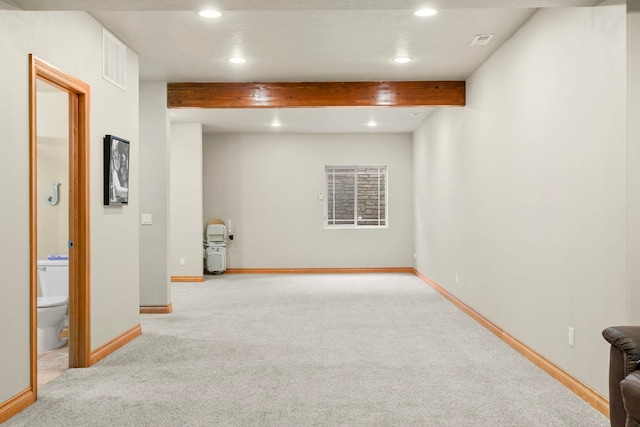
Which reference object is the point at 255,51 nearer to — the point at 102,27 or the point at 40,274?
the point at 102,27

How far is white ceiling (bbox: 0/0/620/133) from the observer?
2.93m

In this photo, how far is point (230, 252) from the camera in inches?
392

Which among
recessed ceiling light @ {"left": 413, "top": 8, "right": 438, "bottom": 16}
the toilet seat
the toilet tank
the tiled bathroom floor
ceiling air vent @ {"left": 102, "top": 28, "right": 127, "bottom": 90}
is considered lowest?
the tiled bathroom floor

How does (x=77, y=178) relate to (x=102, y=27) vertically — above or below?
below

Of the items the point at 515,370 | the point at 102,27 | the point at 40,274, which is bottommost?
the point at 515,370

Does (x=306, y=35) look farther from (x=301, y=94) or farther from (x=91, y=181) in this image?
(x=91, y=181)

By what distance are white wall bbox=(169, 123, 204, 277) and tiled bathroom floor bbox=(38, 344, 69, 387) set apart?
14.1ft

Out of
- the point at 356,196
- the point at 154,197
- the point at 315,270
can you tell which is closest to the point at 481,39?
the point at 154,197

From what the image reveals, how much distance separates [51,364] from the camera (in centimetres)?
407

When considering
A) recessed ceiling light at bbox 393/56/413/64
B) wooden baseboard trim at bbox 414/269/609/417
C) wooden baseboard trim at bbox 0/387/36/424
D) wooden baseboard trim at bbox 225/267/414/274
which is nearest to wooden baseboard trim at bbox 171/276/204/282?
wooden baseboard trim at bbox 225/267/414/274

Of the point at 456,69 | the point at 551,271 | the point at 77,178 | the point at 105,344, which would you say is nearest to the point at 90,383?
the point at 105,344

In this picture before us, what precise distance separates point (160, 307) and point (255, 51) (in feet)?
9.98

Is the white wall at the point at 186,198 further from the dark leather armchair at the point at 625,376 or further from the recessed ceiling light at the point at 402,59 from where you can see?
the dark leather armchair at the point at 625,376

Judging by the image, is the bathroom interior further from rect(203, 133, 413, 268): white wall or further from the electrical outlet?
rect(203, 133, 413, 268): white wall
